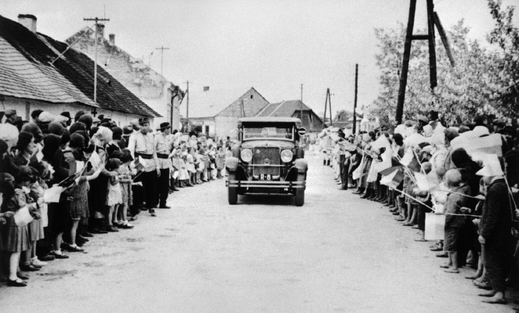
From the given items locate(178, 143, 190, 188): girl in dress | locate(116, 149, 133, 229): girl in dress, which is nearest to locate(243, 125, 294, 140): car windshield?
locate(178, 143, 190, 188): girl in dress

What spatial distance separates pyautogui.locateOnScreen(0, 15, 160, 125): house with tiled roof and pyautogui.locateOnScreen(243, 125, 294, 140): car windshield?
645cm

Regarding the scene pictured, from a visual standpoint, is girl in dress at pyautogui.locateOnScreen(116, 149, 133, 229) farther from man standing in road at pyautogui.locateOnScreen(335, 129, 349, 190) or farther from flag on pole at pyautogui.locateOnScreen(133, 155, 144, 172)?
man standing in road at pyautogui.locateOnScreen(335, 129, 349, 190)

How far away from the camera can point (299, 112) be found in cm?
8300

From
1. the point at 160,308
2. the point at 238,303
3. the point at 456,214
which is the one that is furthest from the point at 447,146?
the point at 160,308

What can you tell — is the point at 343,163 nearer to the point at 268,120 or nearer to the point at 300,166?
the point at 268,120

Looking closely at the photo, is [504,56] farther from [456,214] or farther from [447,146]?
[456,214]

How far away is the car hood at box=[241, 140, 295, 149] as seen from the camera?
14.1 metres

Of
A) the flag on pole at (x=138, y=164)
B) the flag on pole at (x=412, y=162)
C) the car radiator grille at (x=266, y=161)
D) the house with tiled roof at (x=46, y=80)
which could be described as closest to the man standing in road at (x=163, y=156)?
the flag on pole at (x=138, y=164)

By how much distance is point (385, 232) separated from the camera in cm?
993

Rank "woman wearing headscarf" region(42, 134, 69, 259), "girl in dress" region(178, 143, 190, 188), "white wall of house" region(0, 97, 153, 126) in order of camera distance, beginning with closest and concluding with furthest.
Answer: "woman wearing headscarf" region(42, 134, 69, 259) < "white wall of house" region(0, 97, 153, 126) < "girl in dress" region(178, 143, 190, 188)

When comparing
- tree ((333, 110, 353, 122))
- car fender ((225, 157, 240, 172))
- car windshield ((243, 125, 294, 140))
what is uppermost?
tree ((333, 110, 353, 122))

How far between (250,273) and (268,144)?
7775 mm

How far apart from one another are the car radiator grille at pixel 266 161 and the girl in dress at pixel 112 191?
501 centimetres

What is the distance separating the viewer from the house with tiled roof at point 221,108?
254 ft
